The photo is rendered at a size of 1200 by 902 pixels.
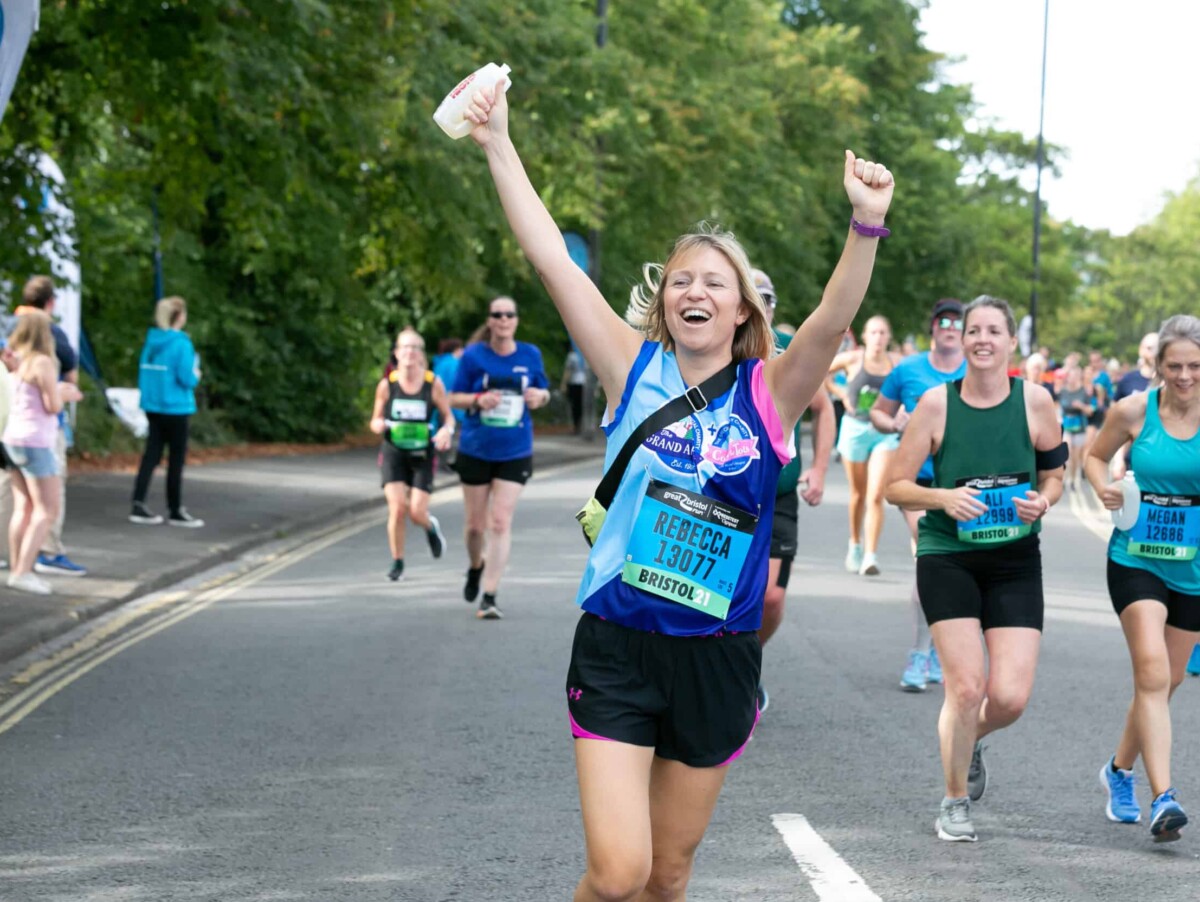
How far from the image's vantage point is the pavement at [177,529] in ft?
37.0

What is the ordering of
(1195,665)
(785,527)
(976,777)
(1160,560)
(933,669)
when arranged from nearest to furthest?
(1160,560) < (976,777) < (785,527) < (933,669) < (1195,665)

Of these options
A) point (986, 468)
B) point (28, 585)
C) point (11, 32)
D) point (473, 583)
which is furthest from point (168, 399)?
point (986, 468)

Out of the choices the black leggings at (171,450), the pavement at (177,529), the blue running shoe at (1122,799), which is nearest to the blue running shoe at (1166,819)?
the blue running shoe at (1122,799)

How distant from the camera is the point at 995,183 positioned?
68.8m

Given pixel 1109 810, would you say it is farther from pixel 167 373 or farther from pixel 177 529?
pixel 167 373

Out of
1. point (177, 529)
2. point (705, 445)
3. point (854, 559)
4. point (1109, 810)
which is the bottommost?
point (177, 529)

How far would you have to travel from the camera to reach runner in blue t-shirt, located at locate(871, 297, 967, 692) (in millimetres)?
9180

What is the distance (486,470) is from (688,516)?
24.5 feet

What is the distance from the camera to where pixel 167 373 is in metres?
16.2

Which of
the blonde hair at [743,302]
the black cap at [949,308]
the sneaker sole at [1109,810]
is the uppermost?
the black cap at [949,308]

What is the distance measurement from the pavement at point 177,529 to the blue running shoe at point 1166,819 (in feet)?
20.0

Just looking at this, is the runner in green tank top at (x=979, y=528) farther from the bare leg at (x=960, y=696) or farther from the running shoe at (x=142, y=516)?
→ the running shoe at (x=142, y=516)

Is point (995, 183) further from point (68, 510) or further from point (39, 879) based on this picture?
point (39, 879)

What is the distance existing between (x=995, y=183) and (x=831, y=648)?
200 ft
